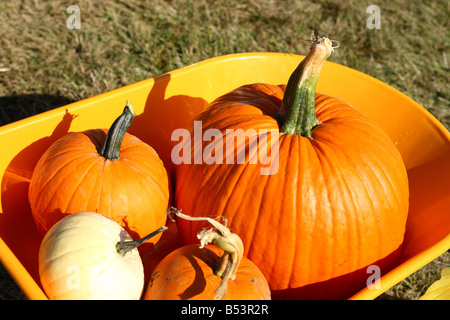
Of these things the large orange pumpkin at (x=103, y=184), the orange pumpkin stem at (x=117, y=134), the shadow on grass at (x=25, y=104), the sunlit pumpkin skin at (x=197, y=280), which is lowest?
the sunlit pumpkin skin at (x=197, y=280)

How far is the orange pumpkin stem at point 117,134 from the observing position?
144 cm

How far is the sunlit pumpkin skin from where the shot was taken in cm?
119

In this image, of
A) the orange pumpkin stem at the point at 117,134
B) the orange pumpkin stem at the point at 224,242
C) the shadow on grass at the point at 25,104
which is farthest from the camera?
the shadow on grass at the point at 25,104

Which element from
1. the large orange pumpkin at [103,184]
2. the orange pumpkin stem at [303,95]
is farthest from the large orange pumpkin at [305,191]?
the large orange pumpkin at [103,184]

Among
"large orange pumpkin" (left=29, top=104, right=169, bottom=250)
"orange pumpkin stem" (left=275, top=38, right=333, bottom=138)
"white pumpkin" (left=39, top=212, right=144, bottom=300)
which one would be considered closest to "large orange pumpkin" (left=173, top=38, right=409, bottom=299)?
"orange pumpkin stem" (left=275, top=38, right=333, bottom=138)

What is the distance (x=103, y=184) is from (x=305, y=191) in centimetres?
54

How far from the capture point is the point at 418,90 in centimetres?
314

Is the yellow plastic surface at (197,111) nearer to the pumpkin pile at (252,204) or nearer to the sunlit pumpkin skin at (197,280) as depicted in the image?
the pumpkin pile at (252,204)

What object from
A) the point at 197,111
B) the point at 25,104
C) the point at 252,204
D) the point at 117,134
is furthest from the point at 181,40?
the point at 252,204

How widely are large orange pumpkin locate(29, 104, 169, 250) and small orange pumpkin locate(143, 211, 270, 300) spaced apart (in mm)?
212

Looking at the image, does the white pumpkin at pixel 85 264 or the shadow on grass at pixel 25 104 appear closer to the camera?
the white pumpkin at pixel 85 264

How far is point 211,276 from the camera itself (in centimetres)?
122

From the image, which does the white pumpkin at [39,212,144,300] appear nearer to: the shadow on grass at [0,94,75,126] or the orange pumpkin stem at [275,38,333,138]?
the orange pumpkin stem at [275,38,333,138]
